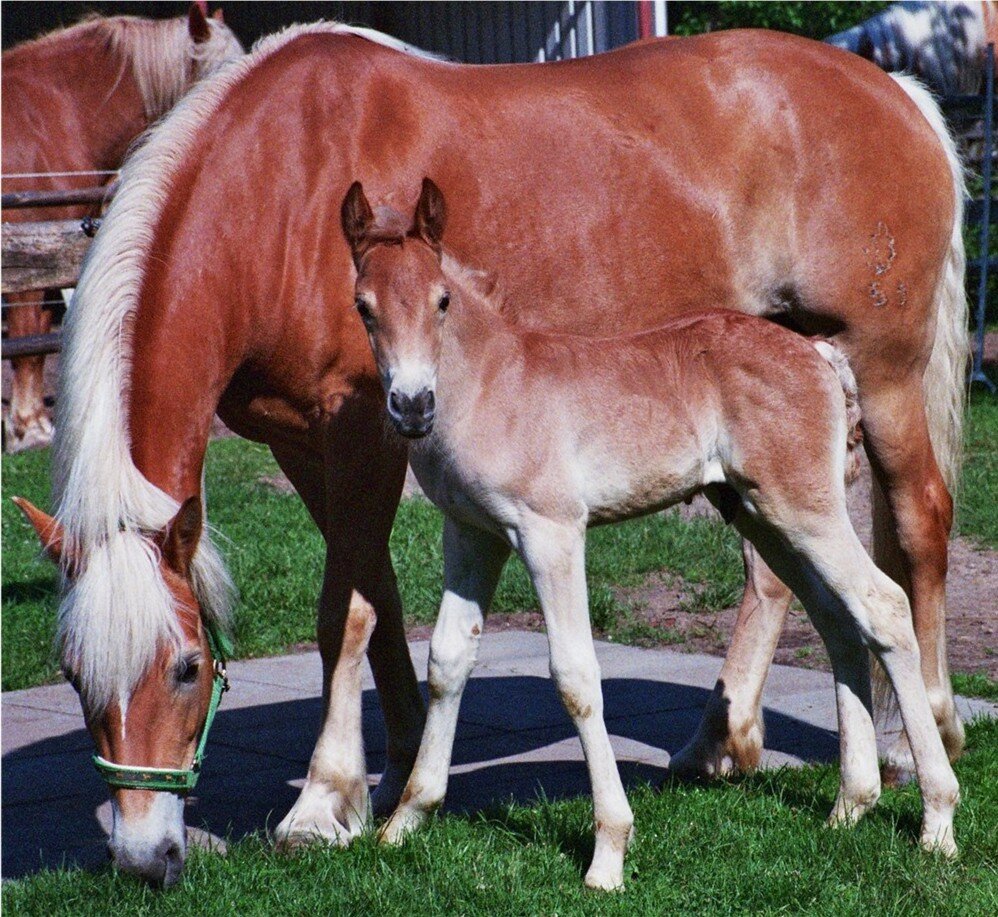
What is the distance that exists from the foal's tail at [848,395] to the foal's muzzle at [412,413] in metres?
1.24

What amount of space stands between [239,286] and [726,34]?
85.5 inches

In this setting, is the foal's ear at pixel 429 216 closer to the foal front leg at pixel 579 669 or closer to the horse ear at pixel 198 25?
the foal front leg at pixel 579 669

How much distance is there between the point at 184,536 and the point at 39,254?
559 cm

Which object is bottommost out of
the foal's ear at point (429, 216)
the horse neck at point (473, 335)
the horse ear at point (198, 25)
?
the horse ear at point (198, 25)

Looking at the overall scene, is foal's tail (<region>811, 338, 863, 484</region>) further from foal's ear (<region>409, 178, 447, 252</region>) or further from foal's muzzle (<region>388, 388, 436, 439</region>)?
foal's muzzle (<region>388, 388, 436, 439</region>)

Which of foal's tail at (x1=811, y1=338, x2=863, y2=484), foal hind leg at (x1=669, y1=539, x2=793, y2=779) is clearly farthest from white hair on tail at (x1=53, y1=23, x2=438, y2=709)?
foal hind leg at (x1=669, y1=539, x2=793, y2=779)

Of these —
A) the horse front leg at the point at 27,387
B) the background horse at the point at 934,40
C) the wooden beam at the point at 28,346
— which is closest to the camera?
the wooden beam at the point at 28,346

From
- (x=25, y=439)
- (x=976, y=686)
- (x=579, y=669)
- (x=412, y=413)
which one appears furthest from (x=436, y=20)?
(x=412, y=413)

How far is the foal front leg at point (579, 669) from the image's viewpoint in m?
3.56

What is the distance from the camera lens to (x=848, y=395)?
4.01 m

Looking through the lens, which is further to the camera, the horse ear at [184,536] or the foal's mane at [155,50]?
the foal's mane at [155,50]

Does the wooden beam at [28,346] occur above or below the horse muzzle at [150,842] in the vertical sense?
below

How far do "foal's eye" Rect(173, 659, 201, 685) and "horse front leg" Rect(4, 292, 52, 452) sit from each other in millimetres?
7463

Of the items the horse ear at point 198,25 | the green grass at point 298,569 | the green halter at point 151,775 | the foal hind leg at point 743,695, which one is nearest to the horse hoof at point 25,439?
the green grass at point 298,569
